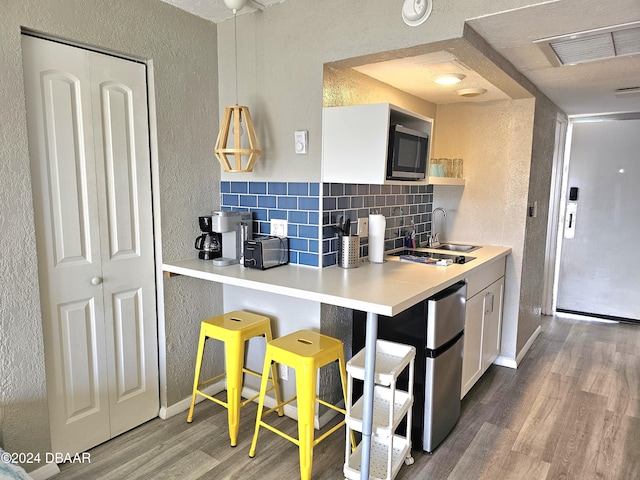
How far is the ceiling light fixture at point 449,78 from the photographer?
2.52 meters

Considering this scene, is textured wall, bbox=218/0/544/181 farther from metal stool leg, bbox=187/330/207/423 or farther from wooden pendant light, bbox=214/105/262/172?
metal stool leg, bbox=187/330/207/423

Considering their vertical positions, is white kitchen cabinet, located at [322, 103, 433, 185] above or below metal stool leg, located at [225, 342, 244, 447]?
above

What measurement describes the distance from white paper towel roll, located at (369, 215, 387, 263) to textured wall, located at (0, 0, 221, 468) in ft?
3.13

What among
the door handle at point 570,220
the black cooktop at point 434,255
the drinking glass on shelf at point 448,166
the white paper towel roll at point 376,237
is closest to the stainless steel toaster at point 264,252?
the white paper towel roll at point 376,237

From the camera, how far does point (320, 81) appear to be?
2232mm

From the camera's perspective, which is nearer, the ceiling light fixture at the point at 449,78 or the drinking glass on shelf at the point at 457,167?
the ceiling light fixture at the point at 449,78

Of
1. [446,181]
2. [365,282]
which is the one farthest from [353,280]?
[446,181]

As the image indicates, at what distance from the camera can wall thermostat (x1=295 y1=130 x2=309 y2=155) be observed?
2297 millimetres

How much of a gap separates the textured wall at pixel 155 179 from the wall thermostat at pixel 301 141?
0.59m

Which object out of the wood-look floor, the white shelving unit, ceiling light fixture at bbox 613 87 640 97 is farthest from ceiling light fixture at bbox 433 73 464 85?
the wood-look floor

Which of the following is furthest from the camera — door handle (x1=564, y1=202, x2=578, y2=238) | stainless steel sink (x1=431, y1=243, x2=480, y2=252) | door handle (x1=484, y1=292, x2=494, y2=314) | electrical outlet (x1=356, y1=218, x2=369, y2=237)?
door handle (x1=564, y1=202, x2=578, y2=238)

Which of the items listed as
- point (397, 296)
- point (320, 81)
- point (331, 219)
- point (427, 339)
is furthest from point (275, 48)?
point (427, 339)

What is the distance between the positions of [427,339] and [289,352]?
2.13 ft

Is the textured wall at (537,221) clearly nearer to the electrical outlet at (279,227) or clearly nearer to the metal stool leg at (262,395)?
the electrical outlet at (279,227)
